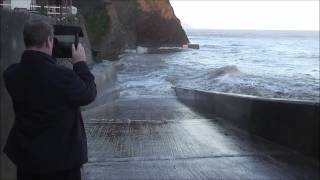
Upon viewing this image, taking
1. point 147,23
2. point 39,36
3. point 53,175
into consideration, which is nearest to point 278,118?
point 53,175

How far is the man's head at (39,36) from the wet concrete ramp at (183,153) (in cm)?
331

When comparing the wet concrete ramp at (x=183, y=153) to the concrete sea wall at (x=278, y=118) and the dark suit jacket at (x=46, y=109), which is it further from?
the dark suit jacket at (x=46, y=109)

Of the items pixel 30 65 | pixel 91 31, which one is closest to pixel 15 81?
pixel 30 65

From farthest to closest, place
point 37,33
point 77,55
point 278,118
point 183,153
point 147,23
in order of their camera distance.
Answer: point 147,23, point 278,118, point 183,153, point 77,55, point 37,33

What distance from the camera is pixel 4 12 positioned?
16.9 feet

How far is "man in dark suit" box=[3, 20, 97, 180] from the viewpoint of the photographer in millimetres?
3537

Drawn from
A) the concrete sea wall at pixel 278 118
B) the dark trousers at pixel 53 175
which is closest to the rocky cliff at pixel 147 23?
the concrete sea wall at pixel 278 118

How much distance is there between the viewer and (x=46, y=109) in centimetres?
354

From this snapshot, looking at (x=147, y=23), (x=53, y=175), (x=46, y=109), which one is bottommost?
(x=147, y=23)

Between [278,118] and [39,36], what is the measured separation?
18.1ft

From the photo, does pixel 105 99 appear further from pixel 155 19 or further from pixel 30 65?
pixel 155 19

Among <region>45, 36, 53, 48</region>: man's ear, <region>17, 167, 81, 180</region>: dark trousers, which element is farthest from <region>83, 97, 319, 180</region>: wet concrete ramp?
<region>45, 36, 53, 48</region>: man's ear

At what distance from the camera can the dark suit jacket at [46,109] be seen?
3.54 m

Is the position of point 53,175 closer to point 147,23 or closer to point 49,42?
point 49,42
